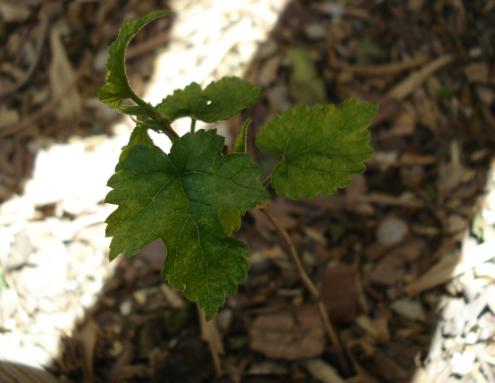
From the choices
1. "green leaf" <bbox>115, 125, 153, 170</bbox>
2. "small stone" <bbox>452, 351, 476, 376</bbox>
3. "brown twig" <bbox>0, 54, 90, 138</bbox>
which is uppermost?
"brown twig" <bbox>0, 54, 90, 138</bbox>

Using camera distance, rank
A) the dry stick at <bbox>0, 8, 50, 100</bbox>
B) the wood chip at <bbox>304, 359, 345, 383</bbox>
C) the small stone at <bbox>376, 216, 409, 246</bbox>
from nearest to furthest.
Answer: the wood chip at <bbox>304, 359, 345, 383</bbox>
the small stone at <bbox>376, 216, 409, 246</bbox>
the dry stick at <bbox>0, 8, 50, 100</bbox>

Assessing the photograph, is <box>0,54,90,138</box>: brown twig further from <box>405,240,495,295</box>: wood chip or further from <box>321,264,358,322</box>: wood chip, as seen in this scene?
<box>405,240,495,295</box>: wood chip

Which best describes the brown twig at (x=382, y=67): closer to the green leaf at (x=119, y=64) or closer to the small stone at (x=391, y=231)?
the small stone at (x=391, y=231)

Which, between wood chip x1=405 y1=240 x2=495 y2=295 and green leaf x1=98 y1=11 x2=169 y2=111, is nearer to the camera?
green leaf x1=98 y1=11 x2=169 y2=111

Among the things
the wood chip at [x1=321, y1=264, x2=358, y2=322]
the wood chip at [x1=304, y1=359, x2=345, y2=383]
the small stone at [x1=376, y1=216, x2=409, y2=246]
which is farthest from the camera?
the small stone at [x1=376, y1=216, x2=409, y2=246]

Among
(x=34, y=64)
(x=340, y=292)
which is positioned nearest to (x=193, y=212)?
(x=340, y=292)

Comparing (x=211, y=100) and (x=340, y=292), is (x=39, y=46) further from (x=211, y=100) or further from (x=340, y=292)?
(x=340, y=292)

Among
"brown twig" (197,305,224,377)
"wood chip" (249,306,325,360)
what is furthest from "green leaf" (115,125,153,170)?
"wood chip" (249,306,325,360)

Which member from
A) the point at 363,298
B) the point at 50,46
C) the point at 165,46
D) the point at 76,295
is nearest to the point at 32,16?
the point at 50,46
